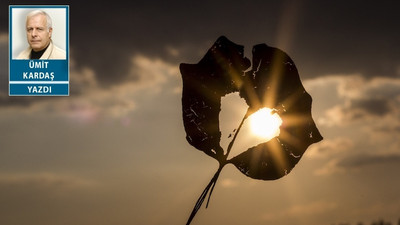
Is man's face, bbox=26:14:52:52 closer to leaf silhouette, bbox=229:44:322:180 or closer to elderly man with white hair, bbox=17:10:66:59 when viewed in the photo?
elderly man with white hair, bbox=17:10:66:59

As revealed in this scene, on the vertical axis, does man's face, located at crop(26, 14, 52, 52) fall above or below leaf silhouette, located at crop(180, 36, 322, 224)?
above

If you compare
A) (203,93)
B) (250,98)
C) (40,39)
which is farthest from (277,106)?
(40,39)

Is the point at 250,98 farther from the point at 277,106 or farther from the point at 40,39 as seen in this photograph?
the point at 40,39

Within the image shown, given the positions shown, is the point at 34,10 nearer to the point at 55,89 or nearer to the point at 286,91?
the point at 55,89

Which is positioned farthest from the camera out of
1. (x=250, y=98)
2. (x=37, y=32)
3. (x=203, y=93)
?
(x=37, y=32)

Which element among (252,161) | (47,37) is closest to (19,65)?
(47,37)

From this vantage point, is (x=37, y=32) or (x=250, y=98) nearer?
(x=250, y=98)

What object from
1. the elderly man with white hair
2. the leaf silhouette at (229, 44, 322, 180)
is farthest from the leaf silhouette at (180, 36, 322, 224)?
the elderly man with white hair

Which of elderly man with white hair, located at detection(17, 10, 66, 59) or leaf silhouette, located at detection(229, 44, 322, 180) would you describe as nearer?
leaf silhouette, located at detection(229, 44, 322, 180)
